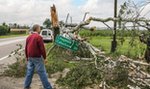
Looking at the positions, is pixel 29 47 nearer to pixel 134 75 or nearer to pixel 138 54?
pixel 134 75

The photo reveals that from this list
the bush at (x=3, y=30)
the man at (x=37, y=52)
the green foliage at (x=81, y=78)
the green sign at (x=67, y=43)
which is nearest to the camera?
the man at (x=37, y=52)

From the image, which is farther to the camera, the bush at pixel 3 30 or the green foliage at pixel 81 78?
the bush at pixel 3 30

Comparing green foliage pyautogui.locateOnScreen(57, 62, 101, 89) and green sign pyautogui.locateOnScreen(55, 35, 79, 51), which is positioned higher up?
green sign pyautogui.locateOnScreen(55, 35, 79, 51)

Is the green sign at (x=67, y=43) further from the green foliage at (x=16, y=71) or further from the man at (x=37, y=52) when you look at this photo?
the man at (x=37, y=52)

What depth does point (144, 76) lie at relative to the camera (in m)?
11.2

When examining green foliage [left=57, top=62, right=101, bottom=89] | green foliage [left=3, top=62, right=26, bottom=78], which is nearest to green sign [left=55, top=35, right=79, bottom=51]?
green foliage [left=3, top=62, right=26, bottom=78]

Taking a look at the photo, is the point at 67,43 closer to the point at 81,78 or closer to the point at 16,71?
the point at 16,71

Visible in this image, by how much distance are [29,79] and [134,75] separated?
9.89 ft

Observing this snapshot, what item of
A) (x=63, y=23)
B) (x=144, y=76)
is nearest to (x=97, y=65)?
(x=144, y=76)

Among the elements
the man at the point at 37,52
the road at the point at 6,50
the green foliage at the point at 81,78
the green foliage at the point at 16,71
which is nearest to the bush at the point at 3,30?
the road at the point at 6,50

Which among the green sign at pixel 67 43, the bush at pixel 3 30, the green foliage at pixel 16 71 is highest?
the green sign at pixel 67 43

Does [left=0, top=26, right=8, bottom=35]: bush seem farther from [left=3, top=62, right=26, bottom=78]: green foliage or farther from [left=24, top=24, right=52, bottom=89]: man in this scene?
[left=24, top=24, right=52, bottom=89]: man

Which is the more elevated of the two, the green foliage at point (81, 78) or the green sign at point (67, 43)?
the green sign at point (67, 43)

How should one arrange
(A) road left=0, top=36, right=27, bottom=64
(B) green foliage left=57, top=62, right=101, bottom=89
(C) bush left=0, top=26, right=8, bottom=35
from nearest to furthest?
1. (B) green foliage left=57, top=62, right=101, bottom=89
2. (A) road left=0, top=36, right=27, bottom=64
3. (C) bush left=0, top=26, right=8, bottom=35
